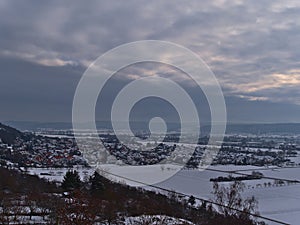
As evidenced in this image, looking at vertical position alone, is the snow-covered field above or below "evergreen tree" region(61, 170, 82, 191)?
below

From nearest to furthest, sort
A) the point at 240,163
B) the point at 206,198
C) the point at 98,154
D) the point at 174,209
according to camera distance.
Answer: the point at 174,209 < the point at 206,198 < the point at 98,154 < the point at 240,163

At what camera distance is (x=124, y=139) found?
31.2m

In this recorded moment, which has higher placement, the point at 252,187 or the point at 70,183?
the point at 70,183

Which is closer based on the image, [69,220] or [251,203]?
[69,220]

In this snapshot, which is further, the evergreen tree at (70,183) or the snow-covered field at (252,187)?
the snow-covered field at (252,187)

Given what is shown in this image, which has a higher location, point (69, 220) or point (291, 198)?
point (69, 220)

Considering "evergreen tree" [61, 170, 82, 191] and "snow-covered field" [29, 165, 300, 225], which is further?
"snow-covered field" [29, 165, 300, 225]

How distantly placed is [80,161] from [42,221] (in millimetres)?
15557

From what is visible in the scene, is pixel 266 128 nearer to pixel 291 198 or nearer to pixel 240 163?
pixel 240 163

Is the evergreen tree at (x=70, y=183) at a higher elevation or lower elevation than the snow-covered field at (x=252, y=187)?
higher

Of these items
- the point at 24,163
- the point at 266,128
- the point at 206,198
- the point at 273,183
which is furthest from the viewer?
the point at 266,128

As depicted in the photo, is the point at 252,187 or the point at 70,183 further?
the point at 252,187

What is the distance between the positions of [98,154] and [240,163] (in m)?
9.70

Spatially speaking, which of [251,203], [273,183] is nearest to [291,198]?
[251,203]
